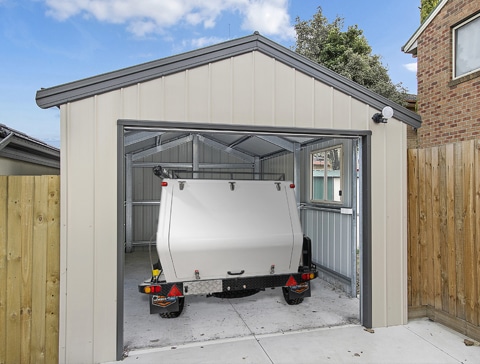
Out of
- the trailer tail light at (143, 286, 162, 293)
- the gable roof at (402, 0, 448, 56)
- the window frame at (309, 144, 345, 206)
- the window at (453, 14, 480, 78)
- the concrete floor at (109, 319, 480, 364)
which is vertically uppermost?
the gable roof at (402, 0, 448, 56)

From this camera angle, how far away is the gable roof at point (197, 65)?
130 inches

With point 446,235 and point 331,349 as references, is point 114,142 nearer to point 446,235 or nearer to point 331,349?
point 331,349

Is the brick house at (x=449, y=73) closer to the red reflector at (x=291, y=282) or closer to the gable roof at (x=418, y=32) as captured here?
the gable roof at (x=418, y=32)

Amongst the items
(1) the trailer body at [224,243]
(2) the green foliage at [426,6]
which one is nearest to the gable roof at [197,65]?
(1) the trailer body at [224,243]

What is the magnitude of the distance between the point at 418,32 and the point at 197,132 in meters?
7.04

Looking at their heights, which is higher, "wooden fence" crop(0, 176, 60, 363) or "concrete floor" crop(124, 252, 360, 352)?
"wooden fence" crop(0, 176, 60, 363)

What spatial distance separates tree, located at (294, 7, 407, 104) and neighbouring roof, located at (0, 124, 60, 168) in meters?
13.5

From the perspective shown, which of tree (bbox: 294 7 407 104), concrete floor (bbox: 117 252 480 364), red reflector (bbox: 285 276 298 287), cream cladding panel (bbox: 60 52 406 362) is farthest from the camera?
tree (bbox: 294 7 407 104)

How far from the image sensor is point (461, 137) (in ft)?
22.2

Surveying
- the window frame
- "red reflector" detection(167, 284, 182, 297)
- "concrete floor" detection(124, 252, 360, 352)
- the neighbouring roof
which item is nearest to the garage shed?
"concrete floor" detection(124, 252, 360, 352)

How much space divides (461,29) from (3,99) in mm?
29663

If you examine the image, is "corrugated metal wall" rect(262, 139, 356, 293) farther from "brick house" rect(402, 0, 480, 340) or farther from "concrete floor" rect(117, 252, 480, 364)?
"brick house" rect(402, 0, 480, 340)

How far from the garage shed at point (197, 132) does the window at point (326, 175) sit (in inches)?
63.0

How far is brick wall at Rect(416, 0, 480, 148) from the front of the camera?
257 inches
